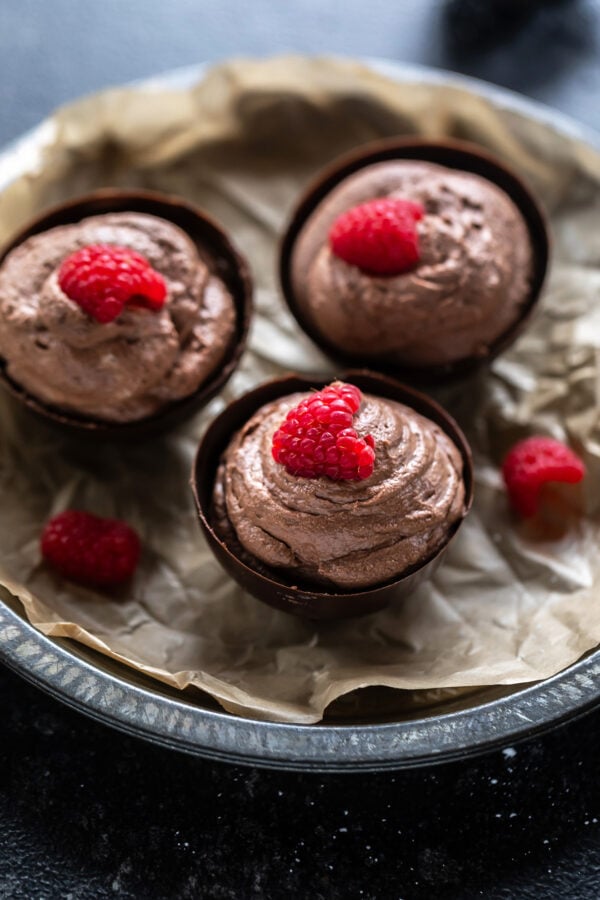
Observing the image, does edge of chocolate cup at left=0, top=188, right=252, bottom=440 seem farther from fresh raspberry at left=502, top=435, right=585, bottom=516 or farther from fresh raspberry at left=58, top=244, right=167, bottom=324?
fresh raspberry at left=502, top=435, right=585, bottom=516

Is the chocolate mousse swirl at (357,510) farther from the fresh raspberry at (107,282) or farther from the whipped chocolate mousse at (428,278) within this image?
the fresh raspberry at (107,282)

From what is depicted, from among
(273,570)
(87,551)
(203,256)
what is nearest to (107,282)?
(203,256)

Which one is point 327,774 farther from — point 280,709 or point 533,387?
point 533,387

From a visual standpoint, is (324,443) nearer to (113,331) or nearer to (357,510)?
(357,510)

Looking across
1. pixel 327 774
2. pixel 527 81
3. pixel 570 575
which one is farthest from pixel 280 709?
pixel 527 81

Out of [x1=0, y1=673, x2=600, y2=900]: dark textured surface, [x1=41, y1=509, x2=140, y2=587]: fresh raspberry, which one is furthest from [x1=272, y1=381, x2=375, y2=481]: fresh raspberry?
[x1=0, y1=673, x2=600, y2=900]: dark textured surface

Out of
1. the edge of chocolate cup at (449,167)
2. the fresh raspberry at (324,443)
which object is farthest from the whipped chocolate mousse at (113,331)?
the fresh raspberry at (324,443)
